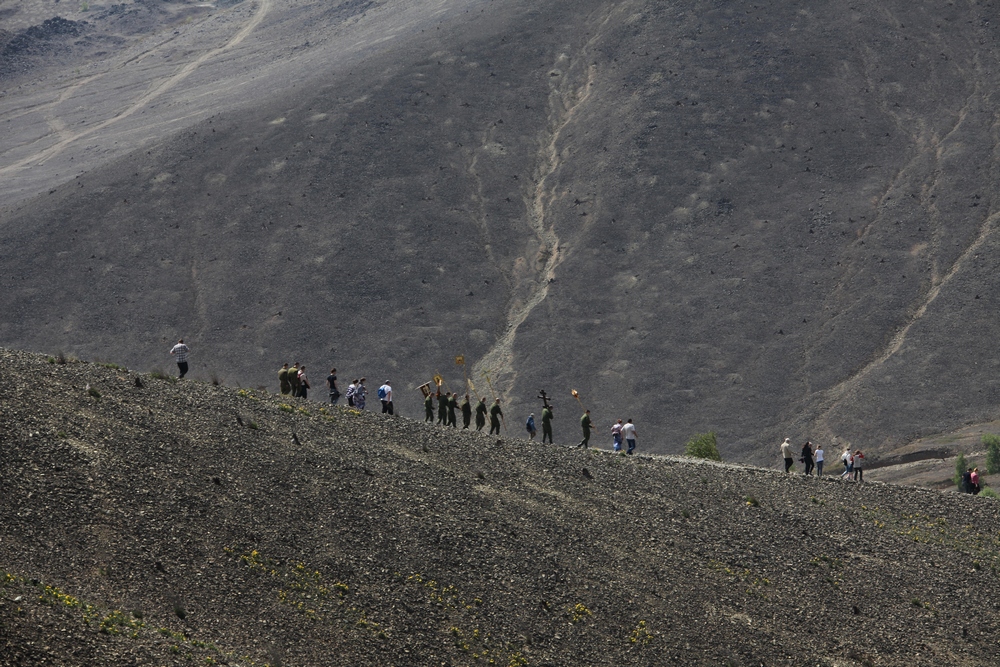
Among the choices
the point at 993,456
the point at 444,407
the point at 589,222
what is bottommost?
the point at 993,456

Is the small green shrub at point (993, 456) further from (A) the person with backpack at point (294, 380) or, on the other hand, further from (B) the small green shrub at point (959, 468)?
(A) the person with backpack at point (294, 380)

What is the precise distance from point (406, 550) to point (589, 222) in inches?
2205

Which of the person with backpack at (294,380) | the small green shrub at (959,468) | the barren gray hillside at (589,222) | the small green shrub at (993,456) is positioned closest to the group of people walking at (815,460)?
the small green shrub at (959,468)

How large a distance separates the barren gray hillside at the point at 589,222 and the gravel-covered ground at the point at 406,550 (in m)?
29.9

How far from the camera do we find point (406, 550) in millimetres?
24094

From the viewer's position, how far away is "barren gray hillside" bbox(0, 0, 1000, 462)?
66250mm

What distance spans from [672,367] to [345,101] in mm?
36706

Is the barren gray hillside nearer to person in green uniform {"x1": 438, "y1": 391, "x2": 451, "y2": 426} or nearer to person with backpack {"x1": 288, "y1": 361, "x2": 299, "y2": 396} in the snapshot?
person in green uniform {"x1": 438, "y1": 391, "x2": 451, "y2": 426}

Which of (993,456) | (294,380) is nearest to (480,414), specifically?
(294,380)

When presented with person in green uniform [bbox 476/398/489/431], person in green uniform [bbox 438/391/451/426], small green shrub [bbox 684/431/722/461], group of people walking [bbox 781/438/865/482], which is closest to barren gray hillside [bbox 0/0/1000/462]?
small green shrub [bbox 684/431/722/461]

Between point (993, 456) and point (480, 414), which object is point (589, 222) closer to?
point (993, 456)

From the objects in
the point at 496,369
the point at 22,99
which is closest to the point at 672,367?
the point at 496,369

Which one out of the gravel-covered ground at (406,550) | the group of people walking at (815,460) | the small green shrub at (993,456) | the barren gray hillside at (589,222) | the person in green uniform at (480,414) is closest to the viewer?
the gravel-covered ground at (406,550)

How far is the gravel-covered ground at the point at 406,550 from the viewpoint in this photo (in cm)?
2012
